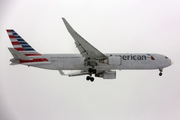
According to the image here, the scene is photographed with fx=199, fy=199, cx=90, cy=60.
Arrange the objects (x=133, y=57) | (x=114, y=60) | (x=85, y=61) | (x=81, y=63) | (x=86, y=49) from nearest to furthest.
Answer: (x=86, y=49) → (x=114, y=60) → (x=85, y=61) → (x=81, y=63) → (x=133, y=57)

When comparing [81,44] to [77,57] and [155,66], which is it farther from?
[155,66]

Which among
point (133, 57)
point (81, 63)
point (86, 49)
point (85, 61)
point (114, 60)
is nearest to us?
point (86, 49)

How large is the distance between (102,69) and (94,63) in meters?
1.88

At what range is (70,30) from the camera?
2192 cm

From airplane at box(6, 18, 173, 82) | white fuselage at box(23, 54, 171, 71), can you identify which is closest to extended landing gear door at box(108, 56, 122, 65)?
airplane at box(6, 18, 173, 82)

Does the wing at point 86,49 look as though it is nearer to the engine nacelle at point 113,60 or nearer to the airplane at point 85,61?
the airplane at point 85,61

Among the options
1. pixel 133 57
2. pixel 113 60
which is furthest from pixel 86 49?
pixel 133 57

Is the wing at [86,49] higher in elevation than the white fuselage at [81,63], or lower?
higher

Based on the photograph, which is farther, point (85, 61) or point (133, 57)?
point (133, 57)

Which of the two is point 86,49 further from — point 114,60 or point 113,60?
point 114,60

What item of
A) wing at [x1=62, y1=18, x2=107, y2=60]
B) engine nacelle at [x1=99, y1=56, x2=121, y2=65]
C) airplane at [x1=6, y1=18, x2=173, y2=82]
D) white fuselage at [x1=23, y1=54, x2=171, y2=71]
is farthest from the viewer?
white fuselage at [x1=23, y1=54, x2=171, y2=71]

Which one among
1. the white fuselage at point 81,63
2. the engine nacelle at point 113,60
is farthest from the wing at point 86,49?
the white fuselage at point 81,63

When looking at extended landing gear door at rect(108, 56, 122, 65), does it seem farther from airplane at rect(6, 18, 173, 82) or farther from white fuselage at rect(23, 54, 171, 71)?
white fuselage at rect(23, 54, 171, 71)
